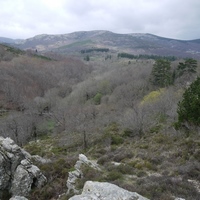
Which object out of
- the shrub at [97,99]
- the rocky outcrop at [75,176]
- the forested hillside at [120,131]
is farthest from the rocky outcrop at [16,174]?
the shrub at [97,99]

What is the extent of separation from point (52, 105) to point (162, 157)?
179 feet

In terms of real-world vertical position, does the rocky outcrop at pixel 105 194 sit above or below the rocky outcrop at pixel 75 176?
above

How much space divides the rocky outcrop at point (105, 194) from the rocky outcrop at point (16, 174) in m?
6.48

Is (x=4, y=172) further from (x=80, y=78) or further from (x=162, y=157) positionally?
(x=80, y=78)

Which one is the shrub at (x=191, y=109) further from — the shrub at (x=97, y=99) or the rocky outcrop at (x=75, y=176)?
the shrub at (x=97, y=99)

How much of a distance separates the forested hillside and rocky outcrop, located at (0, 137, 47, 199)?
78cm

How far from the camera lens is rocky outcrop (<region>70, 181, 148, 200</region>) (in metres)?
8.84

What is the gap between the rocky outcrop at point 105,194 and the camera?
8.84m

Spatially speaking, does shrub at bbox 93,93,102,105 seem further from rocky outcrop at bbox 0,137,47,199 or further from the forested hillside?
rocky outcrop at bbox 0,137,47,199

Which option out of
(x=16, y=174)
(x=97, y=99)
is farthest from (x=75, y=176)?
(x=97, y=99)

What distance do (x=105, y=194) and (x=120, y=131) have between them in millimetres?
24535

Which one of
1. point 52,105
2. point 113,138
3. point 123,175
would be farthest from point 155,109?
point 52,105

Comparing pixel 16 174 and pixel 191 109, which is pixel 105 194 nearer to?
pixel 16 174

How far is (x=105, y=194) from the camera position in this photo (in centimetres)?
902
